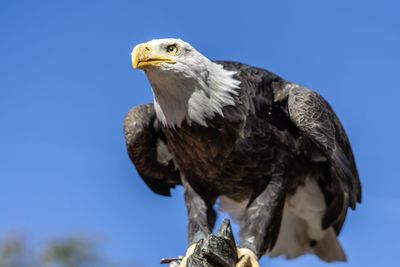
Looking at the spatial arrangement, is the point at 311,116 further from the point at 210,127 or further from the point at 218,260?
the point at 218,260

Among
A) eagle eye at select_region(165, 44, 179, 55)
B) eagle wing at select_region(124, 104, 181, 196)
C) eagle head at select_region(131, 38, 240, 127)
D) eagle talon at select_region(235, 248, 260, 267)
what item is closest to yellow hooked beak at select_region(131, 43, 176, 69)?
eagle head at select_region(131, 38, 240, 127)

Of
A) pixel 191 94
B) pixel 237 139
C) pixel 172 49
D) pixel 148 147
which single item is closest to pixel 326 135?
pixel 237 139

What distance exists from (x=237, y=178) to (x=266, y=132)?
16.9 inches

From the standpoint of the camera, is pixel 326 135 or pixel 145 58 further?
pixel 326 135

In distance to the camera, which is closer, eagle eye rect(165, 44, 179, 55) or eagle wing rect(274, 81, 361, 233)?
eagle eye rect(165, 44, 179, 55)

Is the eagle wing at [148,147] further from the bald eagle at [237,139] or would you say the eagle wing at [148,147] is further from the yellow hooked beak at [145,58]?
the yellow hooked beak at [145,58]

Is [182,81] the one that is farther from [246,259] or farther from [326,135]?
[246,259]

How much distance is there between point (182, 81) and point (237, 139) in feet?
2.17

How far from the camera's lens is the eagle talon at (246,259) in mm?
5822

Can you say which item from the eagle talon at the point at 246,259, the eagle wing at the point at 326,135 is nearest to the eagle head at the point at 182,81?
the eagle wing at the point at 326,135

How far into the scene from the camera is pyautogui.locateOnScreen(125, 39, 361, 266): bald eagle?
20.8ft

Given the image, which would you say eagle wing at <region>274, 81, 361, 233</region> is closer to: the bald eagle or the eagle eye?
the bald eagle

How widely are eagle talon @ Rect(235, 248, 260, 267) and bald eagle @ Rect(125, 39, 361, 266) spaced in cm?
3

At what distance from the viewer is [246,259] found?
590cm
